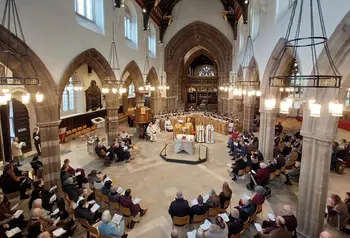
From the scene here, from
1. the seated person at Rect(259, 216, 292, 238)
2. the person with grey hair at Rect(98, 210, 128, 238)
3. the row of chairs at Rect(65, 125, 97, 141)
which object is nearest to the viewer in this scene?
the seated person at Rect(259, 216, 292, 238)

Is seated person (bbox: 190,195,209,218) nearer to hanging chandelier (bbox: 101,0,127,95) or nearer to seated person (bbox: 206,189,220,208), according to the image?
seated person (bbox: 206,189,220,208)

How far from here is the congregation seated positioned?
575 cm

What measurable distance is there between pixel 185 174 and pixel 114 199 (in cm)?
401

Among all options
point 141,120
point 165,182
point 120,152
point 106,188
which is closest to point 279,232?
point 106,188

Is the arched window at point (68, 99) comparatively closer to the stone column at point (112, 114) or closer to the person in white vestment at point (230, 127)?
the stone column at point (112, 114)

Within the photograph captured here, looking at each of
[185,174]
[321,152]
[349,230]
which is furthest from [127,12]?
[349,230]

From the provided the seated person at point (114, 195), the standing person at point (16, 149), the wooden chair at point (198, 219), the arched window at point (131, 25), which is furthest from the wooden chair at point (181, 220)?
the arched window at point (131, 25)

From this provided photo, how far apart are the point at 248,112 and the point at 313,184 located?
1010cm

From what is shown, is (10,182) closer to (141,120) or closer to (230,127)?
(141,120)

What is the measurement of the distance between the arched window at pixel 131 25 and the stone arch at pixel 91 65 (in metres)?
3.53

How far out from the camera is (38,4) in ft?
22.7

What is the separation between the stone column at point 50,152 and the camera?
7609 millimetres

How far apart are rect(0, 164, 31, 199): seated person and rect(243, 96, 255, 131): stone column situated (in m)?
12.9

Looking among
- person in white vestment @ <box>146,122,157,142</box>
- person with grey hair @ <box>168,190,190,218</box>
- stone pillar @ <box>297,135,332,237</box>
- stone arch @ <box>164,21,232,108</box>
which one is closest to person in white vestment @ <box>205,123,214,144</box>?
person in white vestment @ <box>146,122,157,142</box>
